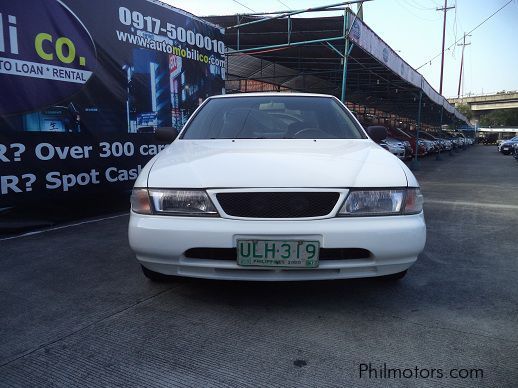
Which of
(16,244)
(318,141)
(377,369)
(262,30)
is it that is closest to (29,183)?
(16,244)

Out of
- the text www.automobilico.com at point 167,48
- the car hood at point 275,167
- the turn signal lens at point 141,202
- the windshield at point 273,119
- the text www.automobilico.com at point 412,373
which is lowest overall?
the text www.automobilico.com at point 412,373

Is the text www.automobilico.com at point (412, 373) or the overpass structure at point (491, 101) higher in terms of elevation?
the overpass structure at point (491, 101)

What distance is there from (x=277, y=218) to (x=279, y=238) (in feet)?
0.41

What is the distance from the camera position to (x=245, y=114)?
3.56m

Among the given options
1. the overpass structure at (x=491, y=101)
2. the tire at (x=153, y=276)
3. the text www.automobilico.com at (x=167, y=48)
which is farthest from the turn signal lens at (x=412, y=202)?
the overpass structure at (x=491, y=101)

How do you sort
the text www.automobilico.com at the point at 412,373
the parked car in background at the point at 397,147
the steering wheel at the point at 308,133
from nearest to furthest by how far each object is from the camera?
the text www.automobilico.com at the point at 412,373, the steering wheel at the point at 308,133, the parked car in background at the point at 397,147

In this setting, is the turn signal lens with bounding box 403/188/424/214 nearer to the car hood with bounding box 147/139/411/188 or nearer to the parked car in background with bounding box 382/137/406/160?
the car hood with bounding box 147/139/411/188

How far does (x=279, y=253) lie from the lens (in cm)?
212

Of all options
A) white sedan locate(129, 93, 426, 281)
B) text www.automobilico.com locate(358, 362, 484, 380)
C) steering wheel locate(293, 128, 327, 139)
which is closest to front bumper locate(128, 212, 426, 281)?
white sedan locate(129, 93, 426, 281)

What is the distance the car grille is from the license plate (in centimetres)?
16

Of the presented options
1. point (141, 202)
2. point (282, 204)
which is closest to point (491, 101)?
point (282, 204)

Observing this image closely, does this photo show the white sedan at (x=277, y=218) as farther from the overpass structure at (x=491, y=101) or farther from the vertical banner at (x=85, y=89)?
the overpass structure at (x=491, y=101)

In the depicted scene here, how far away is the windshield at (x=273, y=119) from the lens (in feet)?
10.9

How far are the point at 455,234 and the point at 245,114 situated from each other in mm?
2746
